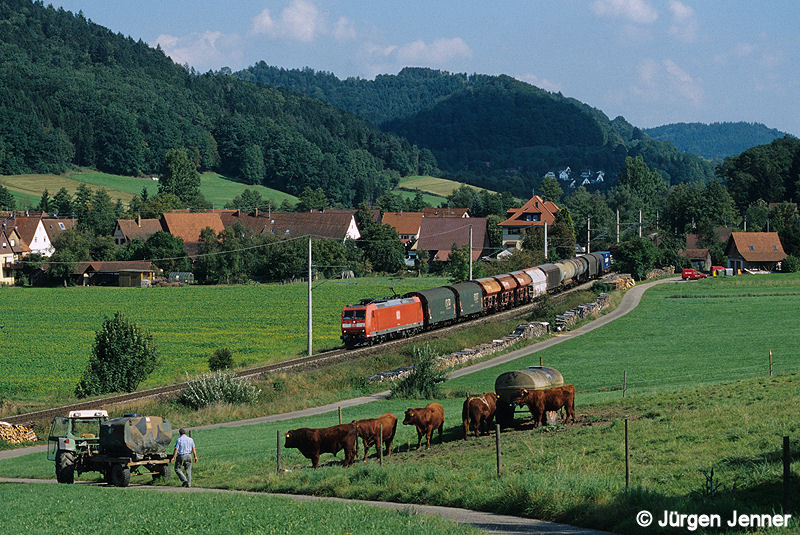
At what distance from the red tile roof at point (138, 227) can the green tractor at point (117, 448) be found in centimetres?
13450

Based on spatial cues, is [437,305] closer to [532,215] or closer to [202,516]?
[202,516]

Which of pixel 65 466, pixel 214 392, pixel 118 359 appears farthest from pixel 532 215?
pixel 65 466

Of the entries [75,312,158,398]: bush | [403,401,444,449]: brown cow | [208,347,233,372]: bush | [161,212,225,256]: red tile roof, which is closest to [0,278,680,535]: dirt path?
[403,401,444,449]: brown cow

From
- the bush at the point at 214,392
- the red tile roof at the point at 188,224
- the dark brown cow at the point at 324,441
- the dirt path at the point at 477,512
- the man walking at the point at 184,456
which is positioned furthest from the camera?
the red tile roof at the point at 188,224

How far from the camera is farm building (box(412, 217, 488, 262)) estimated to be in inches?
6309

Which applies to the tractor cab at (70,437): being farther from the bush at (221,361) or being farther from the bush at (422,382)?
the bush at (221,361)

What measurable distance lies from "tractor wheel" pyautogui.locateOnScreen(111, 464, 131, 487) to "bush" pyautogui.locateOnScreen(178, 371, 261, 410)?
17.6 meters

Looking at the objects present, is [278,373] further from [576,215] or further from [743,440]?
[576,215]

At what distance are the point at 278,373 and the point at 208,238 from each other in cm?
9305

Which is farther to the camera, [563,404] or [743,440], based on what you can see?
[563,404]

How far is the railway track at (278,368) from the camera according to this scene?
44031 millimetres

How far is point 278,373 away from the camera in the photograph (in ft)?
168

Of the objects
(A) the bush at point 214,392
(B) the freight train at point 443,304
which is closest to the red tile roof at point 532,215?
(B) the freight train at point 443,304

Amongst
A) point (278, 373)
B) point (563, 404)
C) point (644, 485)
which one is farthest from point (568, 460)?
point (278, 373)
